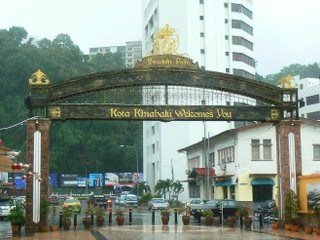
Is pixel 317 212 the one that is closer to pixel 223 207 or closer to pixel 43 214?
pixel 43 214

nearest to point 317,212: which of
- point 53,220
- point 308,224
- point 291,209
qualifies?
point 308,224

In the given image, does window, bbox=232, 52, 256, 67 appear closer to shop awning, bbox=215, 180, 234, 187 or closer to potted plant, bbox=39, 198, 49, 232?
shop awning, bbox=215, 180, 234, 187

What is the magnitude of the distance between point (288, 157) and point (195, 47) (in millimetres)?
58651

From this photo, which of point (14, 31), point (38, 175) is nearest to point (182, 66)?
point (38, 175)

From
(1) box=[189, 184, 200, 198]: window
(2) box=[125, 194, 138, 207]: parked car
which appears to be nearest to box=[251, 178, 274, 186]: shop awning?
(1) box=[189, 184, 200, 198]: window

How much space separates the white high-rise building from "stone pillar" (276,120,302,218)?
52.1m

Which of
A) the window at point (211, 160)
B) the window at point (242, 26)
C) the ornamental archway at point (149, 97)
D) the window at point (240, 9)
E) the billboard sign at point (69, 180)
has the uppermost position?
the window at point (240, 9)

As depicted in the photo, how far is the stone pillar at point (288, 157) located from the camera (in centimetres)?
3070

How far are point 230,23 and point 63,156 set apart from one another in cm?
3815

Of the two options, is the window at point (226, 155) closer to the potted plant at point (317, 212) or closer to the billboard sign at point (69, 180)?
the potted plant at point (317, 212)

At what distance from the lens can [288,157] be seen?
3091 cm

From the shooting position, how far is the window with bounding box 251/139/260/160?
52250 mm

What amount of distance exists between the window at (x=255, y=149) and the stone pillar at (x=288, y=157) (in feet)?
68.9

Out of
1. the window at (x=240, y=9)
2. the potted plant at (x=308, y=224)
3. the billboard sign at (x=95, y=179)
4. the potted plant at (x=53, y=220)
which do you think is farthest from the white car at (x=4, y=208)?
the billboard sign at (x=95, y=179)
